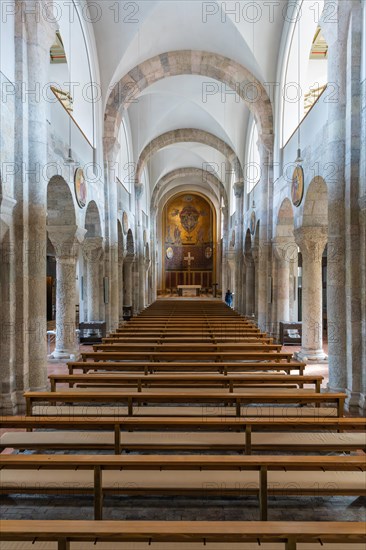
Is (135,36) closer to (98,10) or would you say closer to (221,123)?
(98,10)

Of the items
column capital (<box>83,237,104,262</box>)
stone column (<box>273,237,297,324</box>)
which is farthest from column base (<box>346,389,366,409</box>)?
column capital (<box>83,237,104,262</box>)

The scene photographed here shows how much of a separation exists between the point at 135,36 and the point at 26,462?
1464cm

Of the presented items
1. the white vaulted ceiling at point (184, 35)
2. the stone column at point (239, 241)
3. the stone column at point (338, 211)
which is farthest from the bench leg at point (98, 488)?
the stone column at point (239, 241)

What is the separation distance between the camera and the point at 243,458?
345 centimetres

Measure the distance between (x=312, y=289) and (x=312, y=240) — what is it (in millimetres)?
1435

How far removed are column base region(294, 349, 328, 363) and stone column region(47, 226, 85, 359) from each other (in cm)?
659

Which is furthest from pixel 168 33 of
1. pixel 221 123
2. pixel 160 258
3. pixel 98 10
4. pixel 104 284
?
pixel 160 258

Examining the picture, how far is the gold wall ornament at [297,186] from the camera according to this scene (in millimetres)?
11742

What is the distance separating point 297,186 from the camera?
40.0 ft

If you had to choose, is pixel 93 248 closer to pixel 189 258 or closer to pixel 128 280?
pixel 128 280

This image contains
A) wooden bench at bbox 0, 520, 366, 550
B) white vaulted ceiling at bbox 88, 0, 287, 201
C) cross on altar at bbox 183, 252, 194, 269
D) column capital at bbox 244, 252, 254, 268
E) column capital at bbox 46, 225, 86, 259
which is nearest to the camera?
wooden bench at bbox 0, 520, 366, 550

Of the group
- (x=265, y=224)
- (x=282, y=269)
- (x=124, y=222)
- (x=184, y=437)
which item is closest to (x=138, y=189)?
(x=124, y=222)

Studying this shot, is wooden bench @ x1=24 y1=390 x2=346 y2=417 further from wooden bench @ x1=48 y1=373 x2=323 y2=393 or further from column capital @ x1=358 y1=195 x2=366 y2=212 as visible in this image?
column capital @ x1=358 y1=195 x2=366 y2=212

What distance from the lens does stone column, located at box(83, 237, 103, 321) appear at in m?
15.2
